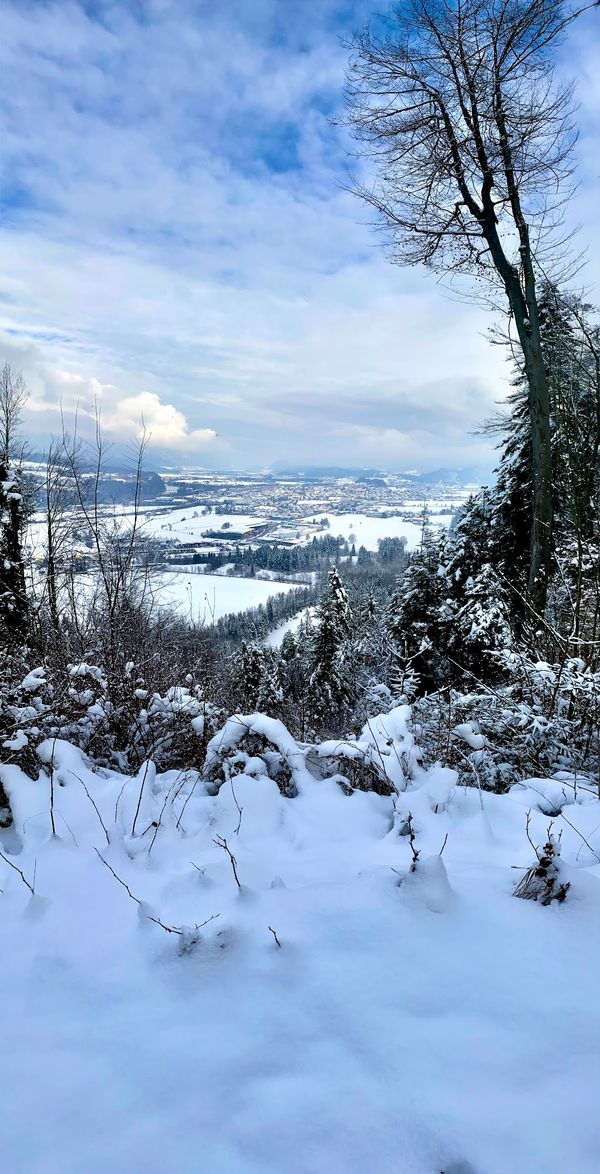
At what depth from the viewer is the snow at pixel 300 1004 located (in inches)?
45.0

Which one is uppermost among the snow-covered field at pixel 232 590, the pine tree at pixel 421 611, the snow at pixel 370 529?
the snow at pixel 370 529

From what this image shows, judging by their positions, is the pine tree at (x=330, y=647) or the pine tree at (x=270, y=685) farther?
the pine tree at (x=330, y=647)

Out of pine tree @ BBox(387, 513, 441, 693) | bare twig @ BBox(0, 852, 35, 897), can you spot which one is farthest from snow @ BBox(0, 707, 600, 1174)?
pine tree @ BBox(387, 513, 441, 693)

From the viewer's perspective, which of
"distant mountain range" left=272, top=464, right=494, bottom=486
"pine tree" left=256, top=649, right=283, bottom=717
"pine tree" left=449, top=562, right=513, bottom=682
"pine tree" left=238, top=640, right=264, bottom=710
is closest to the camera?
"pine tree" left=449, top=562, right=513, bottom=682

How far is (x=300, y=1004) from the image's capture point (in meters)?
1.48

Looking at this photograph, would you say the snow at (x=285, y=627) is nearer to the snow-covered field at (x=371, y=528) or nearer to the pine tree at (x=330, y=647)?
the snow-covered field at (x=371, y=528)

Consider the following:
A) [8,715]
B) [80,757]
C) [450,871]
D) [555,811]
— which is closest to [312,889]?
[450,871]

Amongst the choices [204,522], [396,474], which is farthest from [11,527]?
[396,474]

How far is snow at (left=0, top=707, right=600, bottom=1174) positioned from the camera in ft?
3.75

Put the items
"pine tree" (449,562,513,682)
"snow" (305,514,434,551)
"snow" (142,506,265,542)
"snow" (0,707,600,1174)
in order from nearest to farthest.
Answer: "snow" (0,707,600,1174) → "pine tree" (449,562,513,682) → "snow" (142,506,265,542) → "snow" (305,514,434,551)

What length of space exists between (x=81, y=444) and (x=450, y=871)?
1231 centimetres

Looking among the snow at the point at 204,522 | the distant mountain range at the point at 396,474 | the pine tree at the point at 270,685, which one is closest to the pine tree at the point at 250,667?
the pine tree at the point at 270,685

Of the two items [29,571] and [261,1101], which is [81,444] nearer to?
[29,571]

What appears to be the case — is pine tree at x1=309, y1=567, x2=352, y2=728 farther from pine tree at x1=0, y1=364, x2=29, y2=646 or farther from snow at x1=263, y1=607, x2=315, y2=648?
snow at x1=263, y1=607, x2=315, y2=648
